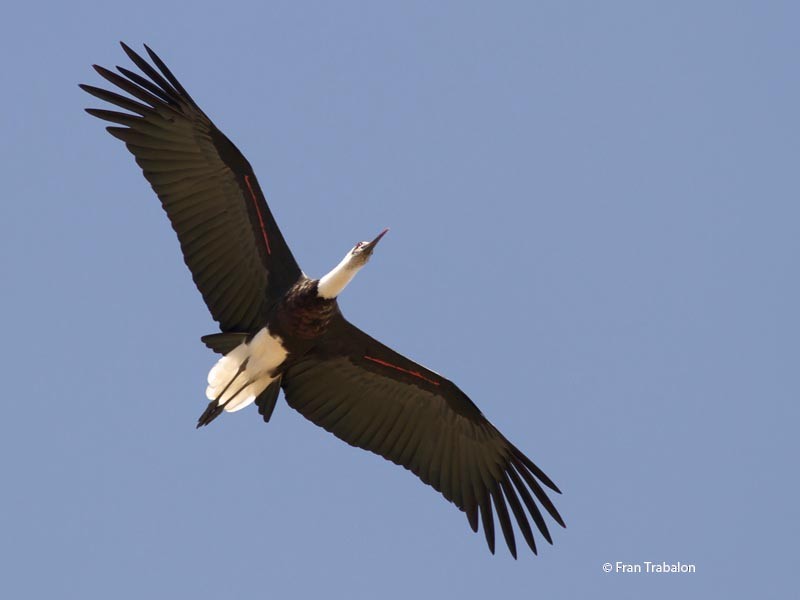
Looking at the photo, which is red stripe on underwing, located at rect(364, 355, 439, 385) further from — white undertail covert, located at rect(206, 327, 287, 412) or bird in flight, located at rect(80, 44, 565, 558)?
white undertail covert, located at rect(206, 327, 287, 412)

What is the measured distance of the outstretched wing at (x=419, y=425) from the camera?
862 inches

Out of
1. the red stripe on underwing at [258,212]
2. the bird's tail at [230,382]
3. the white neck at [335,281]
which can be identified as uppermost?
the red stripe on underwing at [258,212]

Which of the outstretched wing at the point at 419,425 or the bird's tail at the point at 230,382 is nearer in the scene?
the bird's tail at the point at 230,382

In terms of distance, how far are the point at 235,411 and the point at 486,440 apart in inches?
140

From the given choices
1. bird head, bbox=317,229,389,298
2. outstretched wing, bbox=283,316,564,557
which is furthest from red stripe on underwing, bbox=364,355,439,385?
bird head, bbox=317,229,389,298

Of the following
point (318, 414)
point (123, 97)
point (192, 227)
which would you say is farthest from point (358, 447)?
point (123, 97)

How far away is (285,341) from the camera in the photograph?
2111 centimetres

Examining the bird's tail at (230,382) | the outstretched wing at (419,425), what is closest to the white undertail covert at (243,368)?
the bird's tail at (230,382)

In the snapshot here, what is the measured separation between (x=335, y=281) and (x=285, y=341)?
1070mm

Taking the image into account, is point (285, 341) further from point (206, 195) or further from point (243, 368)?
point (206, 195)

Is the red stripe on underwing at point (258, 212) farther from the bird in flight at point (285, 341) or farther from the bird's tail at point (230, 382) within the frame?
the bird's tail at point (230, 382)

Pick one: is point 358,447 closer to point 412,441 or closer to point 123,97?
point 412,441

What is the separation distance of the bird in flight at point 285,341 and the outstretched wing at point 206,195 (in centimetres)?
1

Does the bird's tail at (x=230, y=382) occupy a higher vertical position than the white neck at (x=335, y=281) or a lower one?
lower
